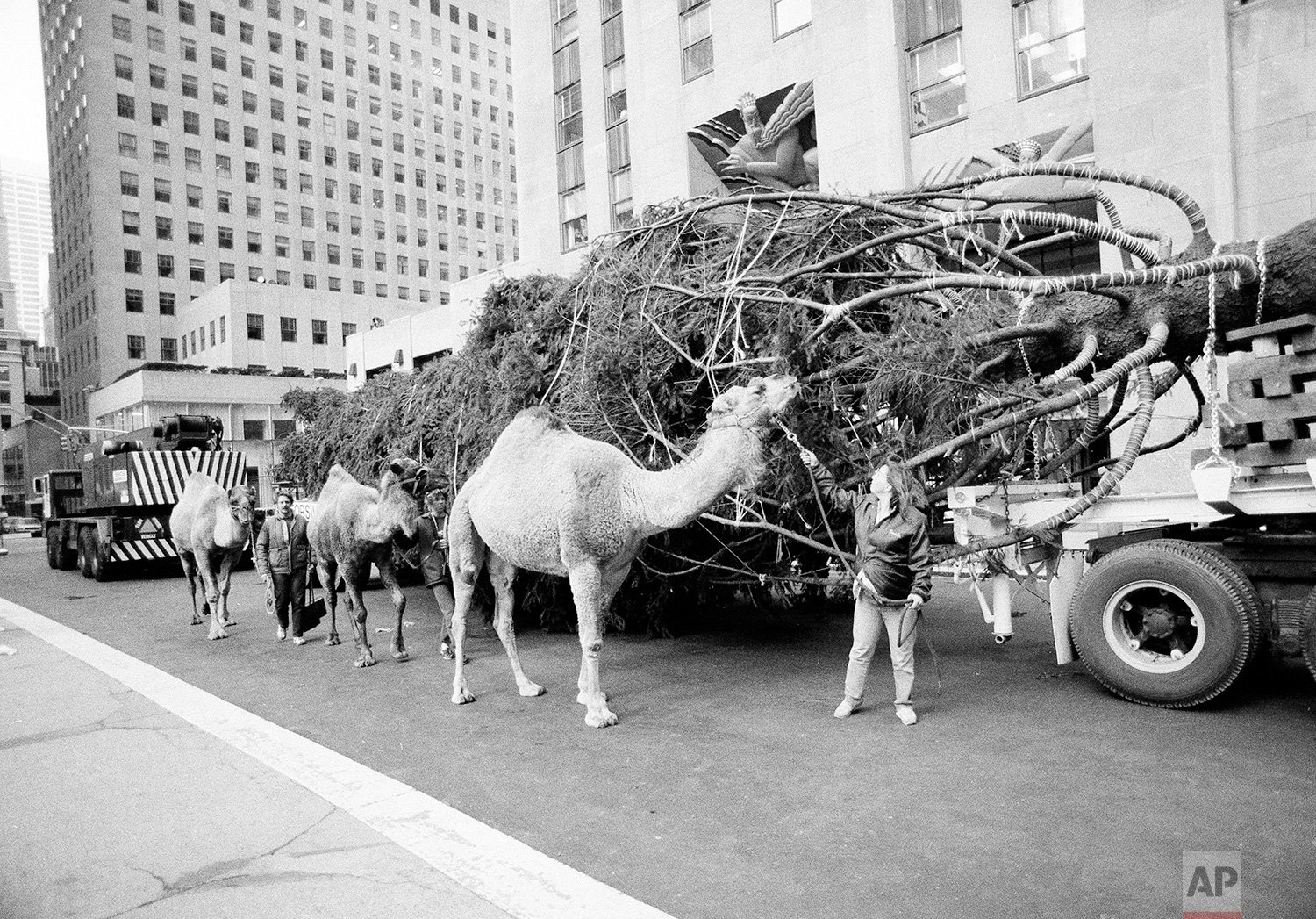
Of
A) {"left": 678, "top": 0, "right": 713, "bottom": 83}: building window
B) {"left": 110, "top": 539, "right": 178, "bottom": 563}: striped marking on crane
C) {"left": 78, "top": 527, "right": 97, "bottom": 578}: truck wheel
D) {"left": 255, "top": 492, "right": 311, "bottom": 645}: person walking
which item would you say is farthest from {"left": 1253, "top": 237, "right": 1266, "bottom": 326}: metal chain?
{"left": 78, "top": 527, "right": 97, "bottom": 578}: truck wheel

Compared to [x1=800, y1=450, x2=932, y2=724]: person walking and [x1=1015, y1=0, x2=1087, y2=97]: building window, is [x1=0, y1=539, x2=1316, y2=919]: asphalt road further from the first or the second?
[x1=1015, y1=0, x2=1087, y2=97]: building window

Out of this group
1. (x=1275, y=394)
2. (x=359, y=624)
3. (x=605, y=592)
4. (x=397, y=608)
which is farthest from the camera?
(x=397, y=608)

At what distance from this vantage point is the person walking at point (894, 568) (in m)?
5.64

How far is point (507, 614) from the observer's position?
23.2ft

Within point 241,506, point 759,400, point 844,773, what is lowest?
point 844,773

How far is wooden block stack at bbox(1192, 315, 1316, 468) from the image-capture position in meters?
5.07

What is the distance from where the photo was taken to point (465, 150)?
8400 centimetres

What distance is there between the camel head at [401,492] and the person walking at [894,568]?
4557 mm

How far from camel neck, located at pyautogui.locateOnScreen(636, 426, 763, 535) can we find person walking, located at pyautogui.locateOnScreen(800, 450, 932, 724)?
0.43 metres

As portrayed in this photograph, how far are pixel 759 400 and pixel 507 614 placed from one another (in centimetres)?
305

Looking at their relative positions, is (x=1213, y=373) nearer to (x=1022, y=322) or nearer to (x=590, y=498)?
(x=1022, y=322)

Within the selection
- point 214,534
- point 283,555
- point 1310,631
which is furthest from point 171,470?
point 1310,631

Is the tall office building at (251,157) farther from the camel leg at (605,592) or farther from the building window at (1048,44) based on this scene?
the camel leg at (605,592)

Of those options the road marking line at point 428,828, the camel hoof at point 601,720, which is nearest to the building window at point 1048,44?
the camel hoof at point 601,720
